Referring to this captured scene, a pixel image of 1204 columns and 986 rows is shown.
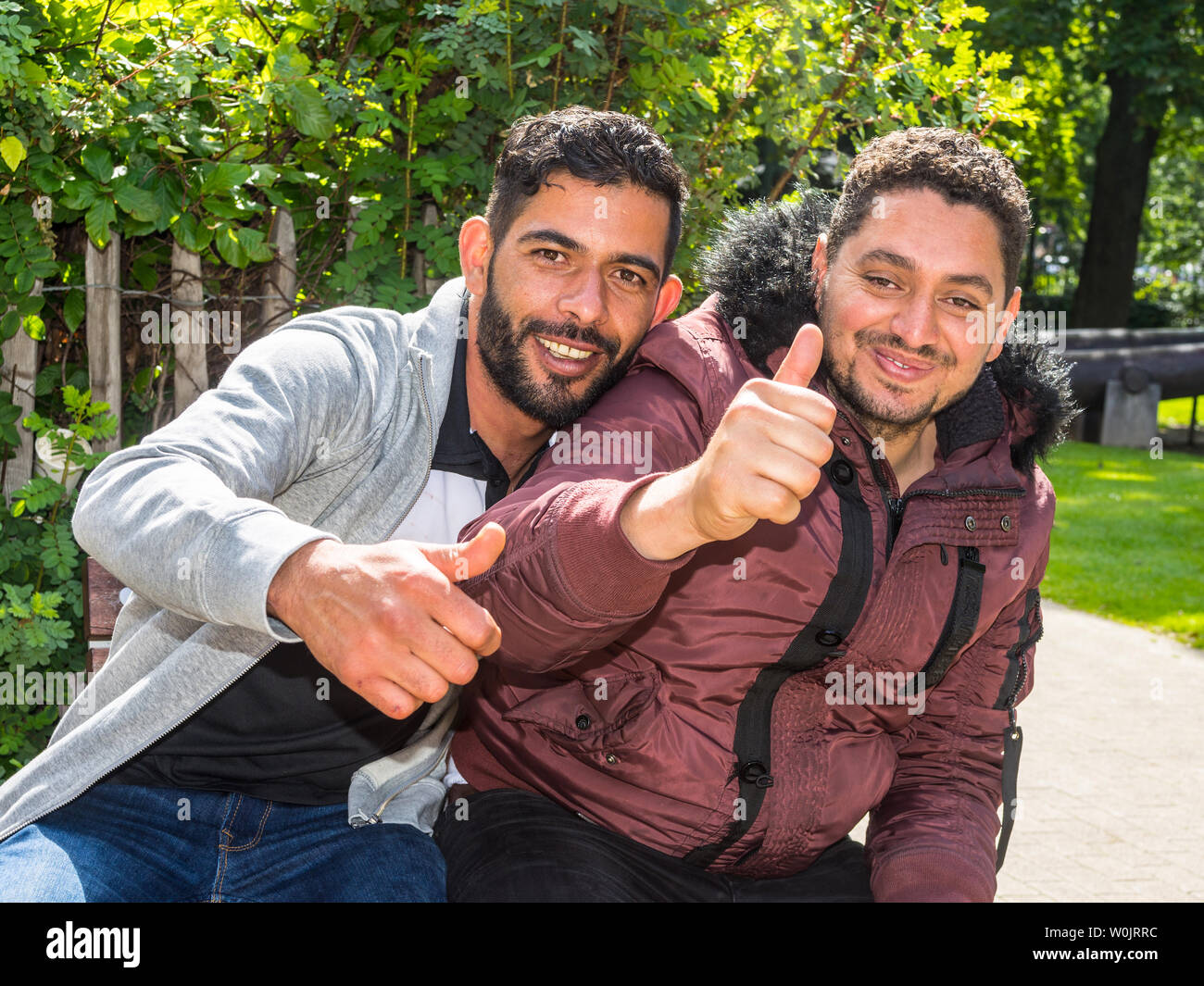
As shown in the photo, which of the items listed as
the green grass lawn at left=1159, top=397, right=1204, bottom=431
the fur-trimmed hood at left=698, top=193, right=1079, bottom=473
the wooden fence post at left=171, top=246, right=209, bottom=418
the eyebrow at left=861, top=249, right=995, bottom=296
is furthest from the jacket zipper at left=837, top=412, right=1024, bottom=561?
the green grass lawn at left=1159, top=397, right=1204, bottom=431

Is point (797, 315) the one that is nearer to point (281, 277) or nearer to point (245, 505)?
point (245, 505)

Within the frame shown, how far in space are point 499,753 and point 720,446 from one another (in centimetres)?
120

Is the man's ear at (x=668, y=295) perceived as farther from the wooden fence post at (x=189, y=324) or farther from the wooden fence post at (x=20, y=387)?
the wooden fence post at (x=20, y=387)

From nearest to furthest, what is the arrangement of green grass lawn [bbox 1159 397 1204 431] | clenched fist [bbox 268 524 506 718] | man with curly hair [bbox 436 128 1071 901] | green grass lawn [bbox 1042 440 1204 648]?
clenched fist [bbox 268 524 506 718]
man with curly hair [bbox 436 128 1071 901]
green grass lawn [bbox 1042 440 1204 648]
green grass lawn [bbox 1159 397 1204 431]

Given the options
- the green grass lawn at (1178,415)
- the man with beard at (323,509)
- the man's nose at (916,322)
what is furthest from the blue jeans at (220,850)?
the green grass lawn at (1178,415)

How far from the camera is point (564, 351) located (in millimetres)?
2770

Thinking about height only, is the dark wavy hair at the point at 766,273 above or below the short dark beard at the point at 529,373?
above

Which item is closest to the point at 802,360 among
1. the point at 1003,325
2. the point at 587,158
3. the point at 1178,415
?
the point at 587,158

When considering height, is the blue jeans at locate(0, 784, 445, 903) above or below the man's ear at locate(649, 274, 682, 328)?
below

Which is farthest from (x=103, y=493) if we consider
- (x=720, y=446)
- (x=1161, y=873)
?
(x=1161, y=873)

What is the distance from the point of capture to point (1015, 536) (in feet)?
8.82

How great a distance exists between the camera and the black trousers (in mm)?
2441

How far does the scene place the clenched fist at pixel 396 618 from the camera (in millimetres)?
1593

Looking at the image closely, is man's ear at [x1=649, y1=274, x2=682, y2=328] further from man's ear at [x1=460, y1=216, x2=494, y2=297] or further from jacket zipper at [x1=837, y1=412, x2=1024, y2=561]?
jacket zipper at [x1=837, y1=412, x2=1024, y2=561]
